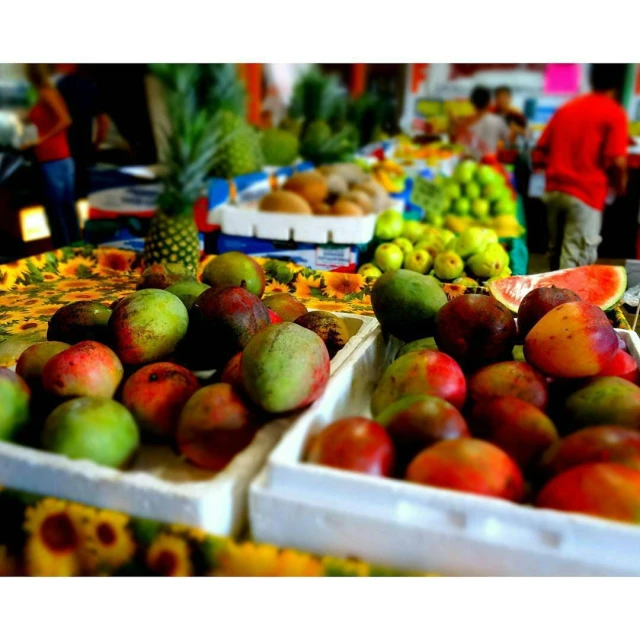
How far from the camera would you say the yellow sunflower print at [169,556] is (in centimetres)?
87

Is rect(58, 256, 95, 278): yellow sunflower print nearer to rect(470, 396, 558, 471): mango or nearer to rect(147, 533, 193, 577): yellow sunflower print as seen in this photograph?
rect(147, 533, 193, 577): yellow sunflower print

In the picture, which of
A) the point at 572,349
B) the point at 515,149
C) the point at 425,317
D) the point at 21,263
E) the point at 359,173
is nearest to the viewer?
the point at 572,349

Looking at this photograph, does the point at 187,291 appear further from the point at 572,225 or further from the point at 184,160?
the point at 572,225

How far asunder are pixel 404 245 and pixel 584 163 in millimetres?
1787

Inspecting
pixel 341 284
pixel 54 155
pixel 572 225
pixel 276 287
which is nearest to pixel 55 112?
pixel 54 155

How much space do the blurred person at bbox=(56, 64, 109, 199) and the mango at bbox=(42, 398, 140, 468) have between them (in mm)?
4945

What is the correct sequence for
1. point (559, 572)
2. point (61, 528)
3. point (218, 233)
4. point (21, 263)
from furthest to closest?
point (218, 233)
point (21, 263)
point (61, 528)
point (559, 572)

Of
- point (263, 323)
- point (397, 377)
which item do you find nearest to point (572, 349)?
point (397, 377)

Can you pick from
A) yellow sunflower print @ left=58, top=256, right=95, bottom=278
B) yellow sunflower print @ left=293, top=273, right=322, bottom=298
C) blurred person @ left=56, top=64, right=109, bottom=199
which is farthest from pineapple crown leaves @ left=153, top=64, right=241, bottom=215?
blurred person @ left=56, top=64, right=109, bottom=199

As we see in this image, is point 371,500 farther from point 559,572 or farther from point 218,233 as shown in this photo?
point 218,233

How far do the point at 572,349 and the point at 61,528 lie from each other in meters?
0.92

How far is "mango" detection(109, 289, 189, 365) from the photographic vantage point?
1.20 metres

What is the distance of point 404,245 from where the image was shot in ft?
9.87

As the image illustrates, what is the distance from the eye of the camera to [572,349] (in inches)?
43.1
